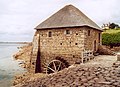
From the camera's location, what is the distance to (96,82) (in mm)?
11180

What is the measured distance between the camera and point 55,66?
77.5ft

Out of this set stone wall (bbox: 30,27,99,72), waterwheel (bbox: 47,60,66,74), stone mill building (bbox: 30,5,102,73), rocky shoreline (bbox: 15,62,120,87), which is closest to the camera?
rocky shoreline (bbox: 15,62,120,87)

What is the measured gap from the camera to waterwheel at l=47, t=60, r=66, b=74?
23.2m

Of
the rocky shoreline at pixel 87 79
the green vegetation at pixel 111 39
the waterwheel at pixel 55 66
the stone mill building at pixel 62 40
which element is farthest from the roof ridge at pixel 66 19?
the green vegetation at pixel 111 39

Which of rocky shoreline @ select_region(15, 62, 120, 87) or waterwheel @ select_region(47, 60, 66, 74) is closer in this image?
rocky shoreline @ select_region(15, 62, 120, 87)

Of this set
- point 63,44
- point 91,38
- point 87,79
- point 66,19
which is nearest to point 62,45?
point 63,44

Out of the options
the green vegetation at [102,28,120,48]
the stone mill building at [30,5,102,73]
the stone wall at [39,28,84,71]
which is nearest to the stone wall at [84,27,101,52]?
the stone mill building at [30,5,102,73]

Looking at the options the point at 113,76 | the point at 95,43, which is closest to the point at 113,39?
the point at 95,43

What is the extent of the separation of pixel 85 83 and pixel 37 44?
46.9ft

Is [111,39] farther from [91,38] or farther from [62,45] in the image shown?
[62,45]

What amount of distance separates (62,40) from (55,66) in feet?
8.79

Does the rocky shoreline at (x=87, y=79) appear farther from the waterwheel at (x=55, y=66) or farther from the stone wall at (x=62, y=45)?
the waterwheel at (x=55, y=66)

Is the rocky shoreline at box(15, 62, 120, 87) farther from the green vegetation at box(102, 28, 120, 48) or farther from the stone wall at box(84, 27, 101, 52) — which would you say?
the green vegetation at box(102, 28, 120, 48)

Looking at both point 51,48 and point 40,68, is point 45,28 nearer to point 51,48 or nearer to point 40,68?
point 51,48
